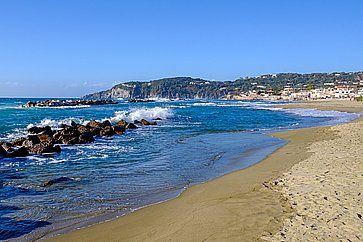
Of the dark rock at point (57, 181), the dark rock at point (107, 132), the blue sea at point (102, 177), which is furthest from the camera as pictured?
the dark rock at point (107, 132)

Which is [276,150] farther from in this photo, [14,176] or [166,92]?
[166,92]

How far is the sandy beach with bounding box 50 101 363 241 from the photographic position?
19.5ft

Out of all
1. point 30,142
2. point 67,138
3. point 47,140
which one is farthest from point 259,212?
point 67,138

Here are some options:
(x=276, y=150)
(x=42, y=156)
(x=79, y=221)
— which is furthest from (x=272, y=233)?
(x=42, y=156)

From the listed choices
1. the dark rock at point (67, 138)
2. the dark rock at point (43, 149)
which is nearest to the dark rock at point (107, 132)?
the dark rock at point (67, 138)

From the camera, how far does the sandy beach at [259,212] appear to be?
5.95 metres

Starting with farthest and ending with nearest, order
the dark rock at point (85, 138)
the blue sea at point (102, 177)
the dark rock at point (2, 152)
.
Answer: the dark rock at point (85, 138) → the dark rock at point (2, 152) → the blue sea at point (102, 177)

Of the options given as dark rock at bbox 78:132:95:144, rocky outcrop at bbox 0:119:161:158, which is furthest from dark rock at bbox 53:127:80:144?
dark rock at bbox 78:132:95:144

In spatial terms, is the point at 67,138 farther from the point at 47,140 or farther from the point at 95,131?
the point at 95,131

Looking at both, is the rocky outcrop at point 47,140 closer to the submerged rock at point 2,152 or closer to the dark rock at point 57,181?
the submerged rock at point 2,152

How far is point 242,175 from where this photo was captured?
11.1 m

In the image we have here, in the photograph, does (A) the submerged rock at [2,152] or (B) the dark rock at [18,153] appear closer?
(B) the dark rock at [18,153]

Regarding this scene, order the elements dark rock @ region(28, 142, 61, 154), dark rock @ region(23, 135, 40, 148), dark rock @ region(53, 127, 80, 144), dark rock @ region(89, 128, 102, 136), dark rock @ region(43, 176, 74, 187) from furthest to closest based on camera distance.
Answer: dark rock @ region(89, 128, 102, 136) < dark rock @ region(53, 127, 80, 144) < dark rock @ region(23, 135, 40, 148) < dark rock @ region(28, 142, 61, 154) < dark rock @ region(43, 176, 74, 187)

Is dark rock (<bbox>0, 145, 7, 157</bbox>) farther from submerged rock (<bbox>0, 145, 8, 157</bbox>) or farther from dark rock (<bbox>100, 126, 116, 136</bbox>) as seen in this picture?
dark rock (<bbox>100, 126, 116, 136</bbox>)
